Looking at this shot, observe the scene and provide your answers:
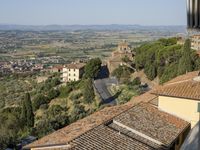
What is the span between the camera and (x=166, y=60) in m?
46.5

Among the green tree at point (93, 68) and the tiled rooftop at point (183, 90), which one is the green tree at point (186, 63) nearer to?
the tiled rooftop at point (183, 90)

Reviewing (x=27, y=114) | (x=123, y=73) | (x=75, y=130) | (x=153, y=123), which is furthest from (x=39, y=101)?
(x=75, y=130)

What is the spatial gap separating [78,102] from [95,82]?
10885 mm

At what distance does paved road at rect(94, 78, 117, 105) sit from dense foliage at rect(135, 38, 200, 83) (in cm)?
493

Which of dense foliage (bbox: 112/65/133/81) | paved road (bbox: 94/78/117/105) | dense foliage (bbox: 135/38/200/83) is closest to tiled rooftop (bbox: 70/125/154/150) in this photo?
dense foliage (bbox: 135/38/200/83)

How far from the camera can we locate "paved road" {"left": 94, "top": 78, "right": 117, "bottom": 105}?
139ft

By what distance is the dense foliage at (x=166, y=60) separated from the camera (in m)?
37.1

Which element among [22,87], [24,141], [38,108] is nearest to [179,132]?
[24,141]

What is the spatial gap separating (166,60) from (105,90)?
814cm

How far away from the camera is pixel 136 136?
16156 mm

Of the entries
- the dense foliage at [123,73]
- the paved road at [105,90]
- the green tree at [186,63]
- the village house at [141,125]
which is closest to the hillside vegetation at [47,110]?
the paved road at [105,90]

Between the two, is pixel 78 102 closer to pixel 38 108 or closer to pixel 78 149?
pixel 38 108

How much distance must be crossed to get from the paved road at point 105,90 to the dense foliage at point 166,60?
4.93 m

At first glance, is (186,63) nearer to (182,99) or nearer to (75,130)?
(182,99)
